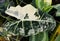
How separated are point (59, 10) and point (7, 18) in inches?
7.0

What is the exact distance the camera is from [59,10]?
70cm

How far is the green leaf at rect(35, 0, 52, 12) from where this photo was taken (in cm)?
69

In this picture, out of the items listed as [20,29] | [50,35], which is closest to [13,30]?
[20,29]

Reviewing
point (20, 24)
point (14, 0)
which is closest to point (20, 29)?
point (20, 24)

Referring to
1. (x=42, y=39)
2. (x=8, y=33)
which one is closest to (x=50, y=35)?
(x=42, y=39)

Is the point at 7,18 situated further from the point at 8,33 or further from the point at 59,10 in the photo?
the point at 59,10

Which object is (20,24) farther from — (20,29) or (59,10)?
(59,10)

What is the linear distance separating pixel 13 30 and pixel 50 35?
0.13 meters

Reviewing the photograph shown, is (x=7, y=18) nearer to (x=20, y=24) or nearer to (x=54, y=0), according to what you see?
(x=20, y=24)

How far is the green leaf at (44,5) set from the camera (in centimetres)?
69

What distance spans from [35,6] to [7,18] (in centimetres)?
10

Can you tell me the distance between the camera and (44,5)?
0.70m

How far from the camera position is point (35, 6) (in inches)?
27.7

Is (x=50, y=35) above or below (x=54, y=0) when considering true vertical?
below
